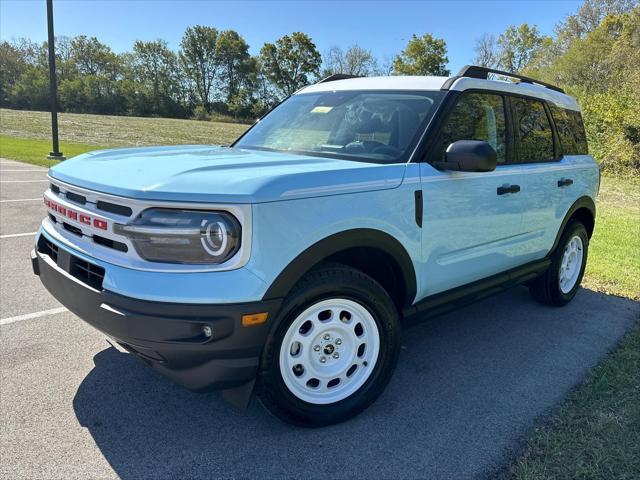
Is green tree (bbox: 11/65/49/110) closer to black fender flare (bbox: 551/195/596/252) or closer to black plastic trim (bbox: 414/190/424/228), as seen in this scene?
black fender flare (bbox: 551/195/596/252)

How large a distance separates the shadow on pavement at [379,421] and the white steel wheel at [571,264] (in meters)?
1.00

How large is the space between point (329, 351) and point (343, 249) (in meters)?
0.59

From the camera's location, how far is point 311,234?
2.42 meters

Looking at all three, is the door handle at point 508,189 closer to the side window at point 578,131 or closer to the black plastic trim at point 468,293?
the black plastic trim at point 468,293

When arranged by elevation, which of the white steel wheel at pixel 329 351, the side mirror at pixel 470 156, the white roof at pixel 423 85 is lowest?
the white steel wheel at pixel 329 351

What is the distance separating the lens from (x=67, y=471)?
7.66 feet

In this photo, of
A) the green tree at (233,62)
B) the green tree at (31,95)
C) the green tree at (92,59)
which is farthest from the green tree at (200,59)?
the green tree at (31,95)

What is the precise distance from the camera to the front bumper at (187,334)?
7.08ft

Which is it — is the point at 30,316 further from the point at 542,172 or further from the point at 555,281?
the point at 555,281

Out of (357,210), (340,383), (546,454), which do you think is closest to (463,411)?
(546,454)

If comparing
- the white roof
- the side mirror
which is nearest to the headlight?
the side mirror

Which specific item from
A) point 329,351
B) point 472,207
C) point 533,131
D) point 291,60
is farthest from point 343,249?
point 291,60

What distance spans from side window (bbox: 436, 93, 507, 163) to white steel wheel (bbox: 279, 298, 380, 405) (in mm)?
1180

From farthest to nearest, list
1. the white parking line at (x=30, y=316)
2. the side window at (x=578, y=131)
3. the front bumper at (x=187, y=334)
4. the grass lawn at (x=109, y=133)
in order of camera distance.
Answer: the grass lawn at (x=109, y=133)
the side window at (x=578, y=131)
the white parking line at (x=30, y=316)
the front bumper at (x=187, y=334)
